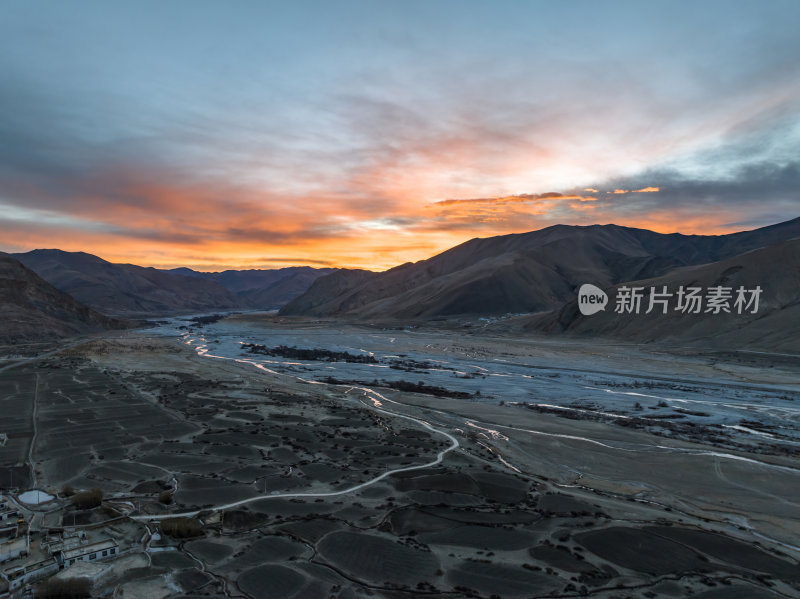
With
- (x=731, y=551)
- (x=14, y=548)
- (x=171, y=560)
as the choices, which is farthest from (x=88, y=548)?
(x=731, y=551)

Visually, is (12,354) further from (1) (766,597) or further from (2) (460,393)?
(1) (766,597)

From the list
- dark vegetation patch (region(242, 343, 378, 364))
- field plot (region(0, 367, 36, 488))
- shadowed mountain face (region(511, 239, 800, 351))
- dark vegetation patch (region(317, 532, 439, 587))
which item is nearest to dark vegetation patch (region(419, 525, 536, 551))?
dark vegetation patch (region(317, 532, 439, 587))

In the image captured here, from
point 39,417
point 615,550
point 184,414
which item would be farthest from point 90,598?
point 39,417

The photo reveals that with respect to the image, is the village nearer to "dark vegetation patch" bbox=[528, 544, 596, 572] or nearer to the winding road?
the winding road

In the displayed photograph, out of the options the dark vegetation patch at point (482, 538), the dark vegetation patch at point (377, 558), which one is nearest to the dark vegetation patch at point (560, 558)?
the dark vegetation patch at point (482, 538)

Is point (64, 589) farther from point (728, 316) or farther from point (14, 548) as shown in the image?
point (728, 316)
